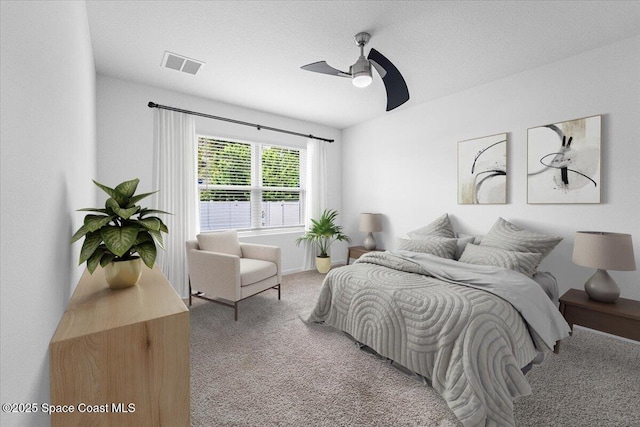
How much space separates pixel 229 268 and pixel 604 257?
329 centimetres

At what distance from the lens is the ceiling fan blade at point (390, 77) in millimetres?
2065

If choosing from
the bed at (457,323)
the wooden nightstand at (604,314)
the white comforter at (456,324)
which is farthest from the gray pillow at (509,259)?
the wooden nightstand at (604,314)

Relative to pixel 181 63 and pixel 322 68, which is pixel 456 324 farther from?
pixel 181 63

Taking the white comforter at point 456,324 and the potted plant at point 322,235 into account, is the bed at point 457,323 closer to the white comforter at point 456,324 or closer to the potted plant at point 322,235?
the white comforter at point 456,324

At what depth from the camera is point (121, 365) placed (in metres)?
0.88

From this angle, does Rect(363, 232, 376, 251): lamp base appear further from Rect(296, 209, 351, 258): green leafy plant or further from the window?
the window

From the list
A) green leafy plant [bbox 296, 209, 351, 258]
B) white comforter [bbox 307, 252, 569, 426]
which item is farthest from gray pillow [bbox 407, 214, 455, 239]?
green leafy plant [bbox 296, 209, 351, 258]

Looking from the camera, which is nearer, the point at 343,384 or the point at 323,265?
the point at 343,384

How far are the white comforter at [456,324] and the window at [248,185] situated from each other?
2.25 meters

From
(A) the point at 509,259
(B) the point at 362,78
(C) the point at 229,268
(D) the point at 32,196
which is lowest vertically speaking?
(C) the point at 229,268

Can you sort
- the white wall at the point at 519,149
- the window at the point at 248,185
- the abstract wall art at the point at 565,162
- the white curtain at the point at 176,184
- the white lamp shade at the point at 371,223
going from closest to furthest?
the white wall at the point at 519,149, the abstract wall art at the point at 565,162, the white curtain at the point at 176,184, the window at the point at 248,185, the white lamp shade at the point at 371,223

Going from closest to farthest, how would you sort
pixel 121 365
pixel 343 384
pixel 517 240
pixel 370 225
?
pixel 121 365 < pixel 343 384 < pixel 517 240 < pixel 370 225

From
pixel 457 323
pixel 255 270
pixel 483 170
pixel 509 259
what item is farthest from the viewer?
pixel 483 170

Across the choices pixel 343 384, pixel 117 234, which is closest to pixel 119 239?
pixel 117 234
